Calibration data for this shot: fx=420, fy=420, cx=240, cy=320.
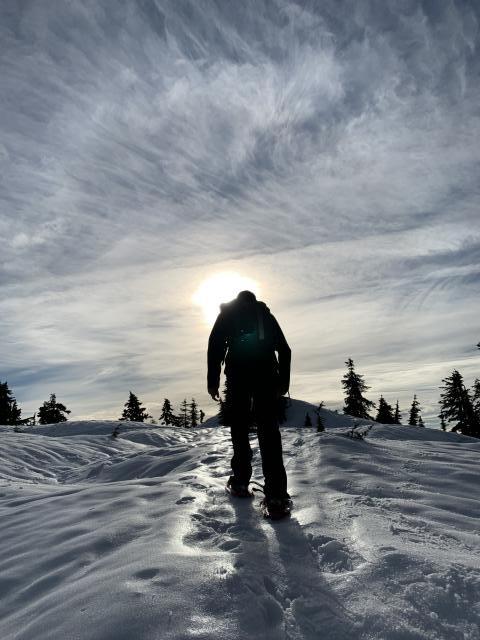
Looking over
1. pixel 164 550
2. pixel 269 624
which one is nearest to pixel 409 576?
pixel 269 624

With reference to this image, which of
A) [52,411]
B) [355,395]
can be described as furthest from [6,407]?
[355,395]

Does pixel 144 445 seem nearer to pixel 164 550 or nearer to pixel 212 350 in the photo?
pixel 212 350

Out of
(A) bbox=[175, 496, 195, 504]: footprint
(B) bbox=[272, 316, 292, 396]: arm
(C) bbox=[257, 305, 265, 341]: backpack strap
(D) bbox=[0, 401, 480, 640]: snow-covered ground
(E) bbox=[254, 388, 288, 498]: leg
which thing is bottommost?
(D) bbox=[0, 401, 480, 640]: snow-covered ground

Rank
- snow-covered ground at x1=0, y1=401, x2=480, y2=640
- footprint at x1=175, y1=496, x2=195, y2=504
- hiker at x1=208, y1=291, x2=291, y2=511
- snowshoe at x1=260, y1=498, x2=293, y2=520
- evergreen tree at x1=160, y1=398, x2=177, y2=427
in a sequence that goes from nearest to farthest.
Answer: snow-covered ground at x1=0, y1=401, x2=480, y2=640
snowshoe at x1=260, y1=498, x2=293, y2=520
footprint at x1=175, y1=496, x2=195, y2=504
hiker at x1=208, y1=291, x2=291, y2=511
evergreen tree at x1=160, y1=398, x2=177, y2=427

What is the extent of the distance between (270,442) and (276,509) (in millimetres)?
689

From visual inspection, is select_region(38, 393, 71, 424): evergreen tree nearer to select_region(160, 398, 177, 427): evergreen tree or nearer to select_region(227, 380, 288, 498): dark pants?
select_region(160, 398, 177, 427): evergreen tree

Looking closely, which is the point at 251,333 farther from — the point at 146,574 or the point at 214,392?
the point at 146,574

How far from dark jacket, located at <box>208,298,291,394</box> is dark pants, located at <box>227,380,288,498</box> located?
12 cm

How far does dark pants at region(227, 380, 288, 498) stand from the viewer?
4.13m

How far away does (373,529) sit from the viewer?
126 inches

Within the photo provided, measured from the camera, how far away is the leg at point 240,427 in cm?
463

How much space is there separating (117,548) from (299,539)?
52.3 inches

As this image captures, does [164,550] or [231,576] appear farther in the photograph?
[164,550]

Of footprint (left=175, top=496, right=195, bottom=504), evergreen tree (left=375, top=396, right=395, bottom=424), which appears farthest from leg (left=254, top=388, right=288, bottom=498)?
evergreen tree (left=375, top=396, right=395, bottom=424)
